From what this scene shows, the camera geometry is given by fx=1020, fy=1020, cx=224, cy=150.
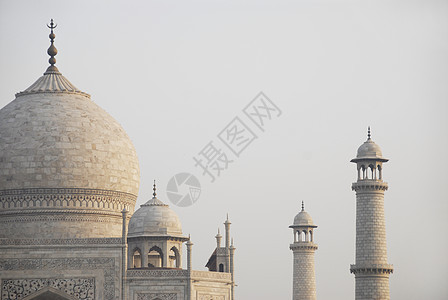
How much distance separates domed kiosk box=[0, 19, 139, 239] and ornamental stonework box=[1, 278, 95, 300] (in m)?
1.94

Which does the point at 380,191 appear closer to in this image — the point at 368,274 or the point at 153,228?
the point at 368,274

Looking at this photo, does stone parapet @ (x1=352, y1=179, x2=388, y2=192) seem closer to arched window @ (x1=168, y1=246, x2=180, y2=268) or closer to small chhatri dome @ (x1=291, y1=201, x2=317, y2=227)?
arched window @ (x1=168, y1=246, x2=180, y2=268)

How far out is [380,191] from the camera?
33.2 meters

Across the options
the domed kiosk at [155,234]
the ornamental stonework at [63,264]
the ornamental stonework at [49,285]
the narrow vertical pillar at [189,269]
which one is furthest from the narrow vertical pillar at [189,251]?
the ornamental stonework at [49,285]

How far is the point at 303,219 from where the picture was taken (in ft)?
145

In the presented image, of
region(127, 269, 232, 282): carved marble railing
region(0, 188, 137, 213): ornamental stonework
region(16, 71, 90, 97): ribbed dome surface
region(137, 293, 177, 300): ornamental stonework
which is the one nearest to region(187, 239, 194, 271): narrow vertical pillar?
region(127, 269, 232, 282): carved marble railing

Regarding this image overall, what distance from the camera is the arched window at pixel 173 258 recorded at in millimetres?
31812

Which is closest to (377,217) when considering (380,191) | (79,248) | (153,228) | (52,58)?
(380,191)

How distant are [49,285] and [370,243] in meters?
10.3

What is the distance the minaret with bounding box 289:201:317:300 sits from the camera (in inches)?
1663

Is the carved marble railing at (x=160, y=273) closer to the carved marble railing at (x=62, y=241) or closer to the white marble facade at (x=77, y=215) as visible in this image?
the white marble facade at (x=77, y=215)

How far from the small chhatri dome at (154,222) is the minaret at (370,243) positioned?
588 cm

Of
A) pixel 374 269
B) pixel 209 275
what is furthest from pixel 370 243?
pixel 209 275

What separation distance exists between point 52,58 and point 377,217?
39.9 ft
